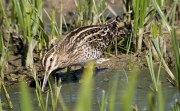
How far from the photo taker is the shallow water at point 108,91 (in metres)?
5.27

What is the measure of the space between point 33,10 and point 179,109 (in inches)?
116

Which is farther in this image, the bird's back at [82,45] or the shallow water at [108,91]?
the bird's back at [82,45]

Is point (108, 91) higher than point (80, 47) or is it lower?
lower

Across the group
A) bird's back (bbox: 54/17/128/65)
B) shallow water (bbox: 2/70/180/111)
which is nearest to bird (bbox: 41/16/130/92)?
bird's back (bbox: 54/17/128/65)

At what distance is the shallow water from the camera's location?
5.27 meters

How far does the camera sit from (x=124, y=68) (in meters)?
6.43

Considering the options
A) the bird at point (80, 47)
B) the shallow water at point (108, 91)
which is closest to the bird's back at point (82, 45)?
the bird at point (80, 47)

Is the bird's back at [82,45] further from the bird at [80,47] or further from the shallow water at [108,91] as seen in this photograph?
the shallow water at [108,91]

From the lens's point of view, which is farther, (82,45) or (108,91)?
(82,45)

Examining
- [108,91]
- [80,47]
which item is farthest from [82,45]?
[108,91]

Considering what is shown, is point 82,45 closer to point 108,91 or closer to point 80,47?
point 80,47

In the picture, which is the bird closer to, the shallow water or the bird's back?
the bird's back

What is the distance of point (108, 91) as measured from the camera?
5.73 meters

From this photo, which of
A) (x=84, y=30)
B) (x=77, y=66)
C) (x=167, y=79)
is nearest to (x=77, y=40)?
(x=84, y=30)
